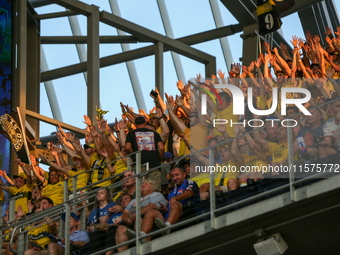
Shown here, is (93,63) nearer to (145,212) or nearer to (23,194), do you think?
(23,194)

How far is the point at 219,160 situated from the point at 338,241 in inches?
61.5

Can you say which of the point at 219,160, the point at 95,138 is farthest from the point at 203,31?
the point at 219,160

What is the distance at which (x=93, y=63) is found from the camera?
14.2 metres

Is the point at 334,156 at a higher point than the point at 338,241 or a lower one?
higher

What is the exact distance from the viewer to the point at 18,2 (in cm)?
1412

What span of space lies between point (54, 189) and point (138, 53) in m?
8.09

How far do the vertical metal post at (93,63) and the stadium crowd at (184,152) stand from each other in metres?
3.02

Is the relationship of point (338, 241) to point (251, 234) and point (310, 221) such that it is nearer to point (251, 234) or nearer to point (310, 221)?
point (310, 221)

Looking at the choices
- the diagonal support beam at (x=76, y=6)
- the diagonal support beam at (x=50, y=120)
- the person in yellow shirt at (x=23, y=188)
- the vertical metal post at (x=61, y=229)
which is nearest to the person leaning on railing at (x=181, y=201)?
the vertical metal post at (x=61, y=229)

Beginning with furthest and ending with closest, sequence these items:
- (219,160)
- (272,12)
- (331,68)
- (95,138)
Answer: (272,12)
(95,138)
(331,68)
(219,160)

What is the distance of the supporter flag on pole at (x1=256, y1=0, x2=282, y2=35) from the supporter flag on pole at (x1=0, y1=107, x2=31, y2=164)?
5534 millimetres

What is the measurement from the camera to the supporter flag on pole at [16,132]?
12.6 m

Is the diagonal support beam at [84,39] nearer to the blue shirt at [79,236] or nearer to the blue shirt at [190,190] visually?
the blue shirt at [79,236]

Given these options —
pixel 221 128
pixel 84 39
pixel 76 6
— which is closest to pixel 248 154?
pixel 221 128
